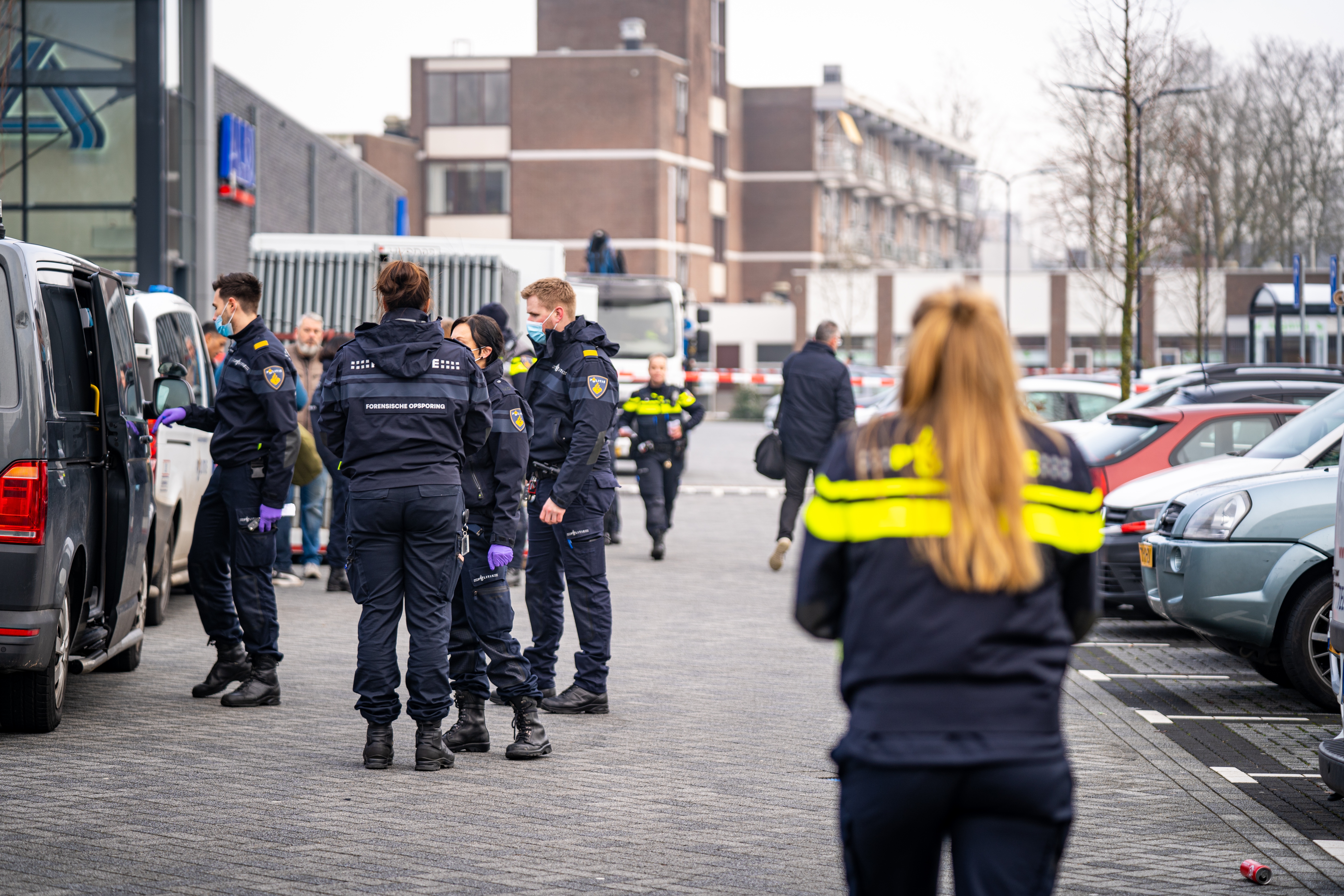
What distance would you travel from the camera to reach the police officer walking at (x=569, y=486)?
788cm

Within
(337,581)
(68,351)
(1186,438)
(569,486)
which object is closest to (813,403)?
(1186,438)

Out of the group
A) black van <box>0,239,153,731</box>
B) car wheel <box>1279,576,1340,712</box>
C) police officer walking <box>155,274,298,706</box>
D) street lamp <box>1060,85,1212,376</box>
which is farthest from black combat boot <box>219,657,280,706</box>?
street lamp <box>1060,85,1212,376</box>

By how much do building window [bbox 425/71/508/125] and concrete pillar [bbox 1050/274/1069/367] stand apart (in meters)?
22.6

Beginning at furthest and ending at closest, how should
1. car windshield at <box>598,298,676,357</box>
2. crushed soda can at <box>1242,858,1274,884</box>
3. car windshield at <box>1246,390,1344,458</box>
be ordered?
1. car windshield at <box>598,298,676,357</box>
2. car windshield at <box>1246,390,1344,458</box>
3. crushed soda can at <box>1242,858,1274,884</box>

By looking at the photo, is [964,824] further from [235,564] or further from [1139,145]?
[1139,145]

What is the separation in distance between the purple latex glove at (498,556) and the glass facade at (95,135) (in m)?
16.2

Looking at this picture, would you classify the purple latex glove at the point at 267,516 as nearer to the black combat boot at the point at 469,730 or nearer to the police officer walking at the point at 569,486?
the police officer walking at the point at 569,486

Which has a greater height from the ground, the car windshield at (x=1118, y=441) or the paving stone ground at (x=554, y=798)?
the car windshield at (x=1118, y=441)

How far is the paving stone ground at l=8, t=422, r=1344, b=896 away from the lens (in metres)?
5.30

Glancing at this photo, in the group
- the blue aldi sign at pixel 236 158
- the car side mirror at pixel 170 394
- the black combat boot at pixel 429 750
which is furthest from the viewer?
the blue aldi sign at pixel 236 158

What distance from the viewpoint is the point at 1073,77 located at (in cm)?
2105

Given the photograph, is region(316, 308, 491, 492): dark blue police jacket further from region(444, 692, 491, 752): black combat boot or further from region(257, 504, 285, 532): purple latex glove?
region(257, 504, 285, 532): purple latex glove

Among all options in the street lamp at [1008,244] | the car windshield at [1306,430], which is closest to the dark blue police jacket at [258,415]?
the car windshield at [1306,430]

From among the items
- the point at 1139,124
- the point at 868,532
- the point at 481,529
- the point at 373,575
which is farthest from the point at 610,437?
the point at 1139,124
